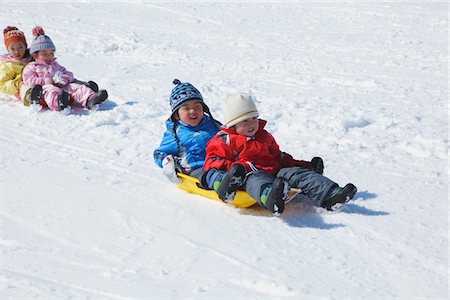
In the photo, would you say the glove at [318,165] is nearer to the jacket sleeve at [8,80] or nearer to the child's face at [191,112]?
the child's face at [191,112]

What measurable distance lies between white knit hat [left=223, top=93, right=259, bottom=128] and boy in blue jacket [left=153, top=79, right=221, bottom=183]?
480 millimetres

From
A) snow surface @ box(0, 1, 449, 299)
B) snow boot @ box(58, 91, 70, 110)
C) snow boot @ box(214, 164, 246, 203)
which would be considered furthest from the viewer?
snow boot @ box(58, 91, 70, 110)

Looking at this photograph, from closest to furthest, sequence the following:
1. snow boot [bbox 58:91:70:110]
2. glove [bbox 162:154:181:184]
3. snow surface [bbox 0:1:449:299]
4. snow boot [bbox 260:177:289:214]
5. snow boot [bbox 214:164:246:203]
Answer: snow surface [bbox 0:1:449:299] < snow boot [bbox 260:177:289:214] < snow boot [bbox 214:164:246:203] < glove [bbox 162:154:181:184] < snow boot [bbox 58:91:70:110]

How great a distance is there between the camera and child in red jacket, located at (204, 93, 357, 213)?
382cm

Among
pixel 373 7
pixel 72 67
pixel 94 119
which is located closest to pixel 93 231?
pixel 94 119

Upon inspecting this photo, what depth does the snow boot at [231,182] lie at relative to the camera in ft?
12.4

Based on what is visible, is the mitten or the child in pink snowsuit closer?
the child in pink snowsuit

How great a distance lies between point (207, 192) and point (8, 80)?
147 inches

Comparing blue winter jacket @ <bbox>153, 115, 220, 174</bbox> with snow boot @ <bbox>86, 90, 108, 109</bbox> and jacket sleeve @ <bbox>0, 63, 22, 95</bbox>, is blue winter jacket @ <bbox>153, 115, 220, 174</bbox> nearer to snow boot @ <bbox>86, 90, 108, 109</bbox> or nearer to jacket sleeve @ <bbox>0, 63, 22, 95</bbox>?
snow boot @ <bbox>86, 90, 108, 109</bbox>

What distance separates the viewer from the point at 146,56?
8742mm

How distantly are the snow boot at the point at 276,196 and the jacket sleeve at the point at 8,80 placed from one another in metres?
4.04

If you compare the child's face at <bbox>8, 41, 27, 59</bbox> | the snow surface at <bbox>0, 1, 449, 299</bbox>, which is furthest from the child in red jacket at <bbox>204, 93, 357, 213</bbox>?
the child's face at <bbox>8, 41, 27, 59</bbox>

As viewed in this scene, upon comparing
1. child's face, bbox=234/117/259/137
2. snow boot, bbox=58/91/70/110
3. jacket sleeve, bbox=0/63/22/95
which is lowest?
jacket sleeve, bbox=0/63/22/95

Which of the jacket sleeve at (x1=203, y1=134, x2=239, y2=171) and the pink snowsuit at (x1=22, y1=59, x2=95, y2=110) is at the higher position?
the jacket sleeve at (x1=203, y1=134, x2=239, y2=171)
